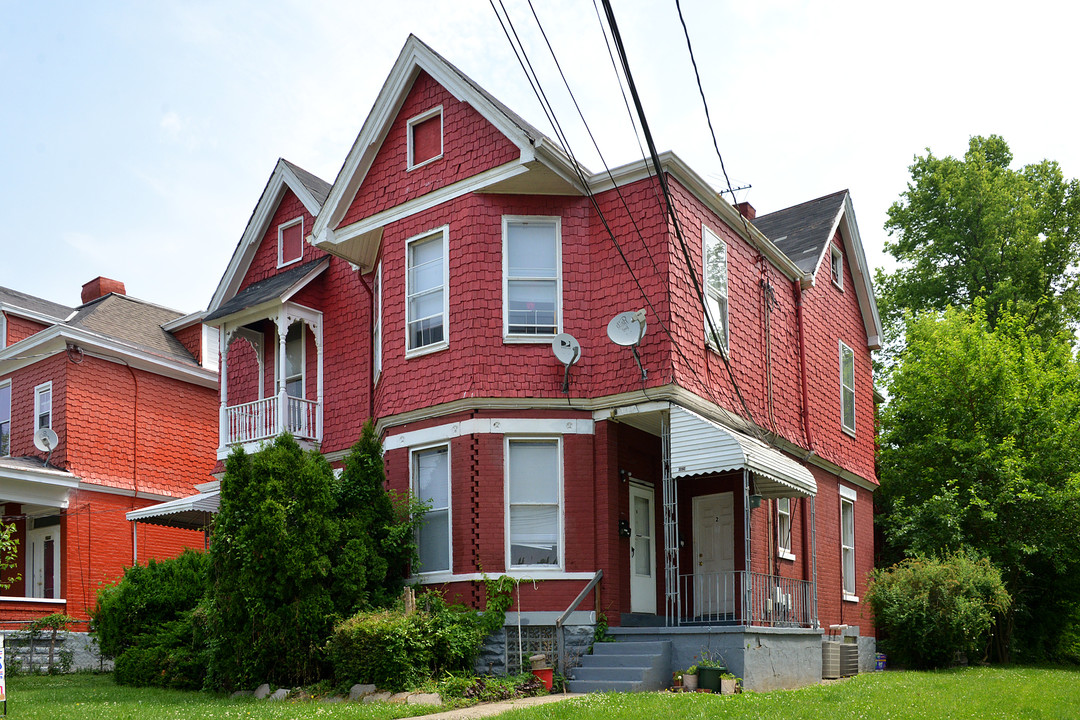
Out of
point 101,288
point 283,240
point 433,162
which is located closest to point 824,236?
point 433,162

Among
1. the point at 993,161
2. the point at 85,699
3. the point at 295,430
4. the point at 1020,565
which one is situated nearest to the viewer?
the point at 85,699

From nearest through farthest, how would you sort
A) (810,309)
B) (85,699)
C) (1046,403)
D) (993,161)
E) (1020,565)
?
(85,699) < (810,309) < (1020,565) < (1046,403) < (993,161)

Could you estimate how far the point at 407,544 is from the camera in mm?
16188

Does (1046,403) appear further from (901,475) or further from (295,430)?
(295,430)

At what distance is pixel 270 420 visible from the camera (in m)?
20.3

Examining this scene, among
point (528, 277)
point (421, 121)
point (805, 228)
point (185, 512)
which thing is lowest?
point (185, 512)

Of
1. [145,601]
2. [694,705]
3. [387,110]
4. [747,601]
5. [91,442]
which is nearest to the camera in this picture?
[694,705]

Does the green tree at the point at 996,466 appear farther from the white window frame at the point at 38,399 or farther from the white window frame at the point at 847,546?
the white window frame at the point at 38,399

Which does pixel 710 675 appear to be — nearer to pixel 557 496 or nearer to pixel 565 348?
pixel 557 496

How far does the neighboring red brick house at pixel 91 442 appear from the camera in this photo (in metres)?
24.0

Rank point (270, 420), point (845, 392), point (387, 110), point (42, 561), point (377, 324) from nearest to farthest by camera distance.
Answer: point (387, 110), point (377, 324), point (270, 420), point (845, 392), point (42, 561)

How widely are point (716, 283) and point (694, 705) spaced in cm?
824

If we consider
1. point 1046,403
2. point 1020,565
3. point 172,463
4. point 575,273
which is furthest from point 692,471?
point 172,463

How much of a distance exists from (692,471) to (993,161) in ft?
84.8
